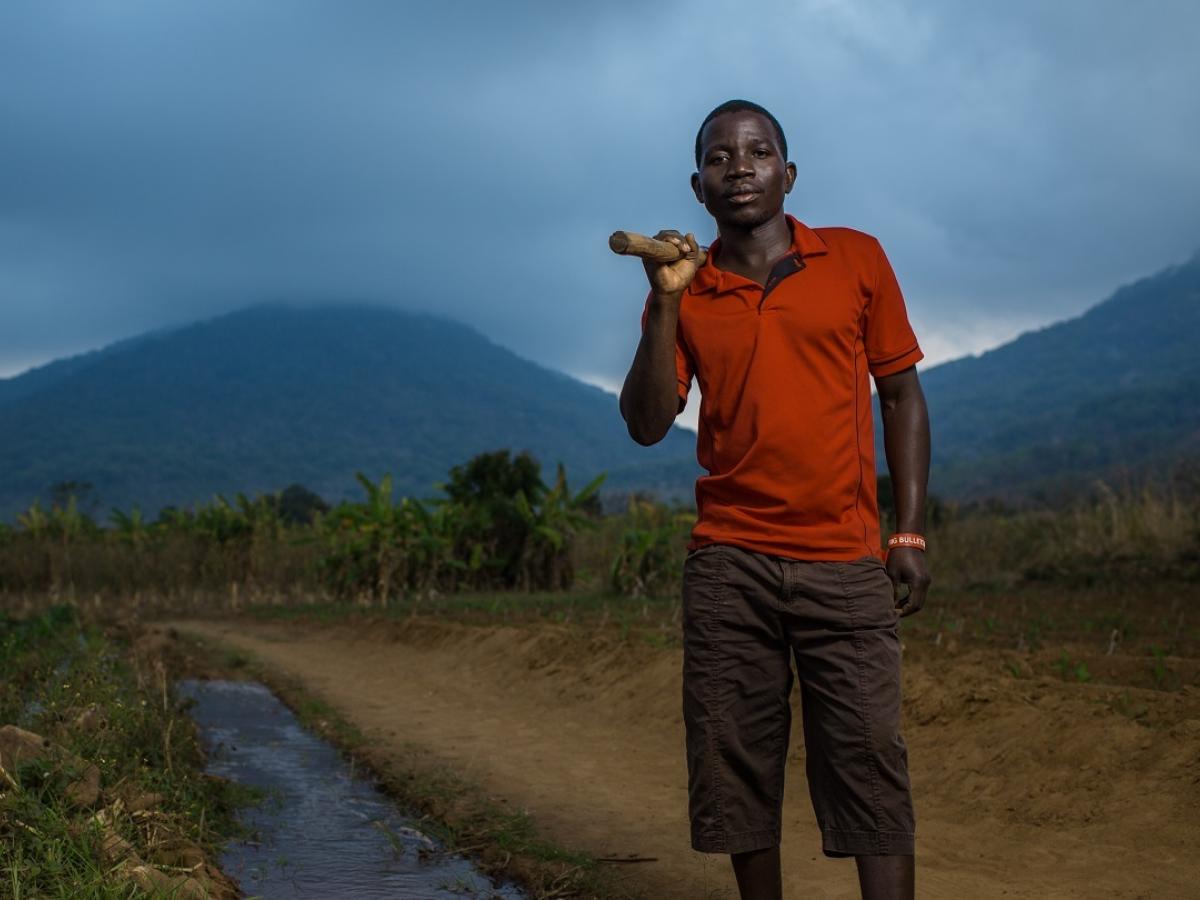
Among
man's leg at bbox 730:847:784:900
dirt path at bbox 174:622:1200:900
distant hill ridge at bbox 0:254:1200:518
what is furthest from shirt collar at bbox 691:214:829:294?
distant hill ridge at bbox 0:254:1200:518

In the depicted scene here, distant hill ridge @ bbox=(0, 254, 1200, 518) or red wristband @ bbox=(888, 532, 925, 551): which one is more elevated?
distant hill ridge @ bbox=(0, 254, 1200, 518)

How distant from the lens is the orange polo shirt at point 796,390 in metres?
2.89

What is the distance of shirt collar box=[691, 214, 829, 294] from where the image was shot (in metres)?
3.02

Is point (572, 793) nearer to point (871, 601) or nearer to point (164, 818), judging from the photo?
point (164, 818)

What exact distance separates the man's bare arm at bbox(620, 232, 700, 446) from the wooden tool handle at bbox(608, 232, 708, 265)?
20 mm

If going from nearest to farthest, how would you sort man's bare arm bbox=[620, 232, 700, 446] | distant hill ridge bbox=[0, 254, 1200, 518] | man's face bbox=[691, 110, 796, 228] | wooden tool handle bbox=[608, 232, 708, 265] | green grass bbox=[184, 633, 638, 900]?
wooden tool handle bbox=[608, 232, 708, 265]
man's bare arm bbox=[620, 232, 700, 446]
man's face bbox=[691, 110, 796, 228]
green grass bbox=[184, 633, 638, 900]
distant hill ridge bbox=[0, 254, 1200, 518]

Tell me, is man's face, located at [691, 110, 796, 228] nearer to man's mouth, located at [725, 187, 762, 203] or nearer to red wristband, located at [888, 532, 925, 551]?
man's mouth, located at [725, 187, 762, 203]

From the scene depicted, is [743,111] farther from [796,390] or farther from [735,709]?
[735,709]

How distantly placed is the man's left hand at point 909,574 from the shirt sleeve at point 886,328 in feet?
1.46

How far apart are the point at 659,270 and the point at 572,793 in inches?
140

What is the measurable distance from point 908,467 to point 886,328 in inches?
13.6

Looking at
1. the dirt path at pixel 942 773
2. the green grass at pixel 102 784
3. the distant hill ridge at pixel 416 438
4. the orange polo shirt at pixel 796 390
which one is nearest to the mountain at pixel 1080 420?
the distant hill ridge at pixel 416 438

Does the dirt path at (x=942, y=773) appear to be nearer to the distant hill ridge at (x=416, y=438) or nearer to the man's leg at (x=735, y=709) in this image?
the man's leg at (x=735, y=709)

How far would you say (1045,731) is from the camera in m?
5.63
